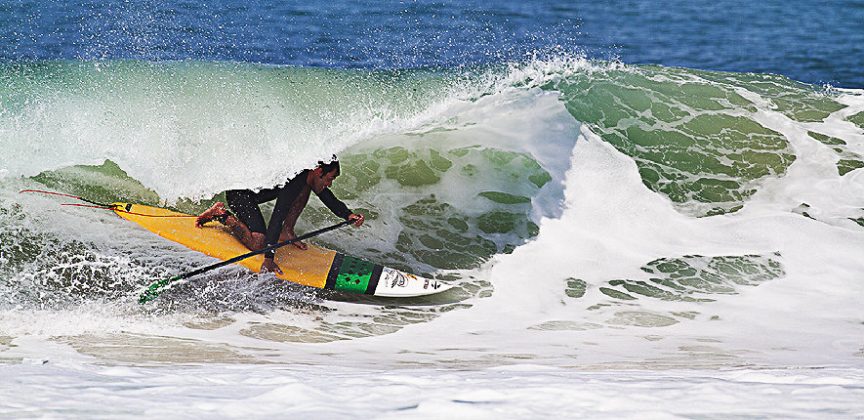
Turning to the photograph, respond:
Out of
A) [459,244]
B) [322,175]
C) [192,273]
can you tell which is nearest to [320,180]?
[322,175]

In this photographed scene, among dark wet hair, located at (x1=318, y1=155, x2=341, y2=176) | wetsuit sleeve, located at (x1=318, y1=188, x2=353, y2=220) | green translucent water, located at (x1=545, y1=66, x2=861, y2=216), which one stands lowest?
wetsuit sleeve, located at (x1=318, y1=188, x2=353, y2=220)

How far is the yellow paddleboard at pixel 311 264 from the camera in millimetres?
6586

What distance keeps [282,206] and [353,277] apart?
70cm

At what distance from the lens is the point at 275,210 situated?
21.7 feet

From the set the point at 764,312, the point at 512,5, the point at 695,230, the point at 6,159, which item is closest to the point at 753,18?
the point at 512,5

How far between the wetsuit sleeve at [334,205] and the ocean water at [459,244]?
0.88 feet

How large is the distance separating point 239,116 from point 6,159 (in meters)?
2.07

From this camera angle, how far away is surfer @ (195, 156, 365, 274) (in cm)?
656

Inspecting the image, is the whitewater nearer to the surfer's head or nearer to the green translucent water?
the green translucent water

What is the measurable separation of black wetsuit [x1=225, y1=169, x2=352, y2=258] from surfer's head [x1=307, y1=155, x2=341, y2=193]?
41 mm

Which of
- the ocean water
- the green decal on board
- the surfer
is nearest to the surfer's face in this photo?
the surfer

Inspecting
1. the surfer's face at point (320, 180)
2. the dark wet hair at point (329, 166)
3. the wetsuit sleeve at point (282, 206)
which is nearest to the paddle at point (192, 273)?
the wetsuit sleeve at point (282, 206)

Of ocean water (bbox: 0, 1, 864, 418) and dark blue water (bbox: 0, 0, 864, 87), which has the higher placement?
dark blue water (bbox: 0, 0, 864, 87)

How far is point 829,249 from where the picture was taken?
7477mm
